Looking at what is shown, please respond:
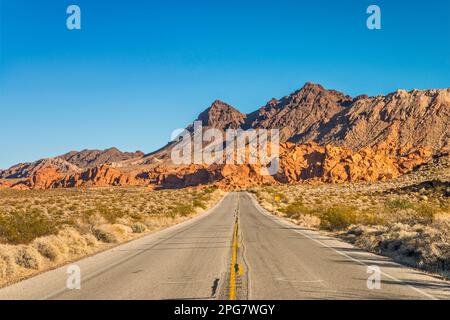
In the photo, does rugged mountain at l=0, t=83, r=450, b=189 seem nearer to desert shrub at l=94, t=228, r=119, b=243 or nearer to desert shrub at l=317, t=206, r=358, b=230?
desert shrub at l=317, t=206, r=358, b=230

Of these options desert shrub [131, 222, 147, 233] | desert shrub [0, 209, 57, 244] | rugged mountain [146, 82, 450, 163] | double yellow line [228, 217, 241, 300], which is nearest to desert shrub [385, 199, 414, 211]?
double yellow line [228, 217, 241, 300]

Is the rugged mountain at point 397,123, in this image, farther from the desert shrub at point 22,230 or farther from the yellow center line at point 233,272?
the desert shrub at point 22,230

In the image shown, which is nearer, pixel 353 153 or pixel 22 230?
pixel 22 230

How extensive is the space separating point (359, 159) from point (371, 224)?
99760mm

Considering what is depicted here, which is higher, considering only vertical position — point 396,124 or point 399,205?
point 396,124

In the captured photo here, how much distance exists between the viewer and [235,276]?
10.8 meters

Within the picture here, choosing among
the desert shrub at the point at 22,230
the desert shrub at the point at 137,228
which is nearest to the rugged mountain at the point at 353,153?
the desert shrub at the point at 137,228

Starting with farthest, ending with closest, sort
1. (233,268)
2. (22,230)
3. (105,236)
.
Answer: (105,236) < (22,230) < (233,268)

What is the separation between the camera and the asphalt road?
895 cm

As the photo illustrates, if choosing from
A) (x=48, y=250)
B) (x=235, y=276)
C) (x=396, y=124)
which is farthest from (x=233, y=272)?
(x=396, y=124)

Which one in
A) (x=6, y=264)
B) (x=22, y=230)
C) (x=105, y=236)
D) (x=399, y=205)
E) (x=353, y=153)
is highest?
(x=353, y=153)

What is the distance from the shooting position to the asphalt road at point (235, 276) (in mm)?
8953

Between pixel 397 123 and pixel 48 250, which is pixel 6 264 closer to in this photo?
pixel 48 250
